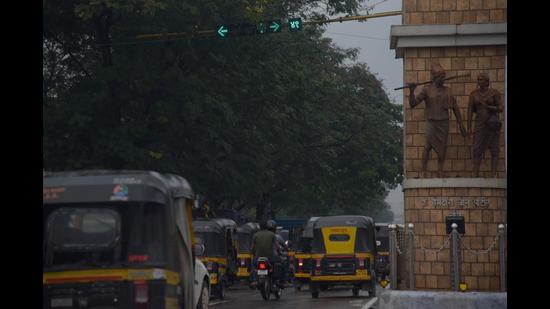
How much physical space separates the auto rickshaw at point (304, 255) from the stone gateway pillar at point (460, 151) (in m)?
14.0

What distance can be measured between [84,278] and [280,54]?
2448 cm

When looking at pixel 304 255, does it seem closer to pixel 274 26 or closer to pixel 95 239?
pixel 274 26

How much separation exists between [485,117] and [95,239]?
896 centimetres

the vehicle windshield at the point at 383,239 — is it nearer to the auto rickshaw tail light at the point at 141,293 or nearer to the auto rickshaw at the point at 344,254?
the auto rickshaw at the point at 344,254

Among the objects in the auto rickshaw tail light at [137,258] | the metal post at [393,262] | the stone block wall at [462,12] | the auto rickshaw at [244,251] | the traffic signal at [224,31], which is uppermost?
the traffic signal at [224,31]

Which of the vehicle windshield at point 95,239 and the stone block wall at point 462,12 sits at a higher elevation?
the stone block wall at point 462,12

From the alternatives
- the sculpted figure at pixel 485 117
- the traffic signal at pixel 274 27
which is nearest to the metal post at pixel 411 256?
the sculpted figure at pixel 485 117

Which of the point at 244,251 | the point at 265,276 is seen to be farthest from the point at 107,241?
the point at 244,251

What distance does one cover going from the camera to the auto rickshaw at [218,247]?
34281 millimetres

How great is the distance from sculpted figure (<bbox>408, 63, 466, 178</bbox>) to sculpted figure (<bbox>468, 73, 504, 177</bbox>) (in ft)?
1.01

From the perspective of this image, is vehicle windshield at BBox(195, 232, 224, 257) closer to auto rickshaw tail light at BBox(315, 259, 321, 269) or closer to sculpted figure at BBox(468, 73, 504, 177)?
auto rickshaw tail light at BBox(315, 259, 321, 269)

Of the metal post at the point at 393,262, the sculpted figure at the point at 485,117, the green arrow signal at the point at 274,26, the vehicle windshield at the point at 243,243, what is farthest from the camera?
the vehicle windshield at the point at 243,243

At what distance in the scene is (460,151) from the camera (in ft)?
74.1

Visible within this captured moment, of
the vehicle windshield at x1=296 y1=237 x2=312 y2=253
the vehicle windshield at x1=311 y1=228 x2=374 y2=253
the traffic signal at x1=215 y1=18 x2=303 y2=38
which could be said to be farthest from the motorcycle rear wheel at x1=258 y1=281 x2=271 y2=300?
the vehicle windshield at x1=296 y1=237 x2=312 y2=253
